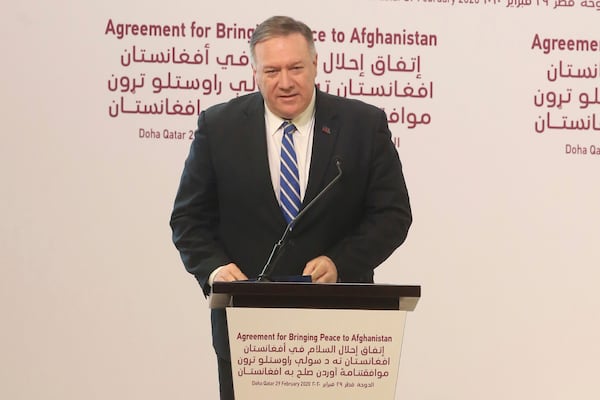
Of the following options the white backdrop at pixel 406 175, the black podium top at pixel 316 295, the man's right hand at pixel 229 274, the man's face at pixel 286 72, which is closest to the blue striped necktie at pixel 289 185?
the man's face at pixel 286 72

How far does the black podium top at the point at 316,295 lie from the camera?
2.09 m

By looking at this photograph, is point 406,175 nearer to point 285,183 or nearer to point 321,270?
point 285,183

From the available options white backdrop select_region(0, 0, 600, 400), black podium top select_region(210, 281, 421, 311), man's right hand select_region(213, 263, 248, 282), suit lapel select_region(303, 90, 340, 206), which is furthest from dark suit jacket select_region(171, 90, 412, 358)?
white backdrop select_region(0, 0, 600, 400)

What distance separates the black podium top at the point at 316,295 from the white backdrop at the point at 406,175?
72.9 inches

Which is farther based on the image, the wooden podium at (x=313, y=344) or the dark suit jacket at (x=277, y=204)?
the dark suit jacket at (x=277, y=204)

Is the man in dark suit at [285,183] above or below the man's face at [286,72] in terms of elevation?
below

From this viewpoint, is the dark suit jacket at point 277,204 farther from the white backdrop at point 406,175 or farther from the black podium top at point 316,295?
the white backdrop at point 406,175

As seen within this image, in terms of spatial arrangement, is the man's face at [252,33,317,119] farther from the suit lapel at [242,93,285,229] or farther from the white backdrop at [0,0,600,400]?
the white backdrop at [0,0,600,400]

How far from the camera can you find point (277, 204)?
2.60m

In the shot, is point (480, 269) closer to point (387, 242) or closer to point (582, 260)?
point (582, 260)

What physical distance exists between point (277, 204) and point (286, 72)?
356 millimetres

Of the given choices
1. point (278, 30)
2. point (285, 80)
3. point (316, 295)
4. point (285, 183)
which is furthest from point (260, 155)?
point (316, 295)

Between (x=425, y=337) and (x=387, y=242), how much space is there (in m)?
1.53

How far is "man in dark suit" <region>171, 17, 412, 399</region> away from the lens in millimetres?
2566
